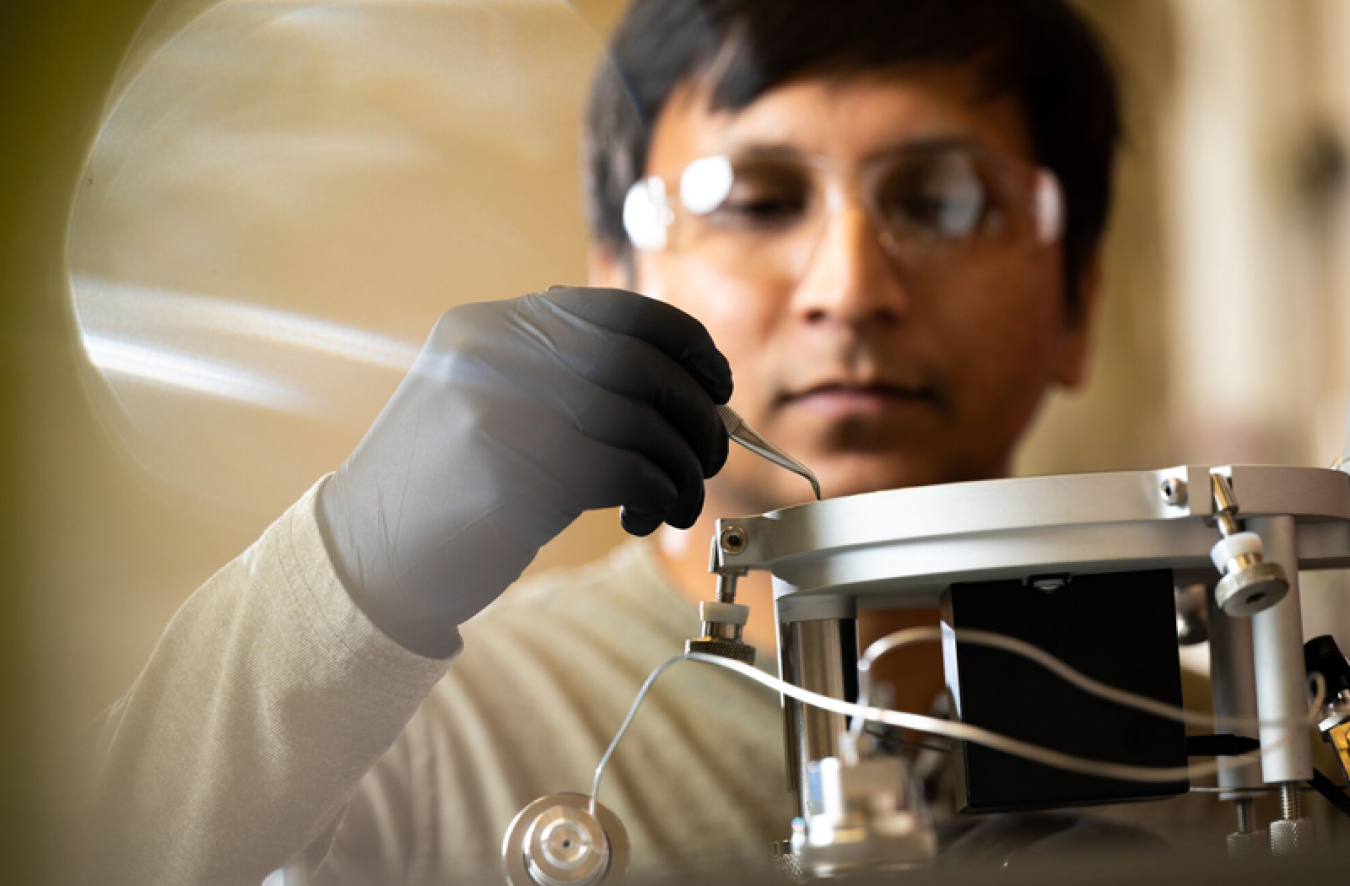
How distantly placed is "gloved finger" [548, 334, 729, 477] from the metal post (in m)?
0.11

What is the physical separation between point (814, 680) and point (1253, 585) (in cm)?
19

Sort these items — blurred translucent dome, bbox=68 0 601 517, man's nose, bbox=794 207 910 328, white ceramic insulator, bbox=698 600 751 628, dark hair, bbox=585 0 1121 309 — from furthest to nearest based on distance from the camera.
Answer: dark hair, bbox=585 0 1121 309 < man's nose, bbox=794 207 910 328 < blurred translucent dome, bbox=68 0 601 517 < white ceramic insulator, bbox=698 600 751 628

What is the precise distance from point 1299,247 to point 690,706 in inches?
53.4

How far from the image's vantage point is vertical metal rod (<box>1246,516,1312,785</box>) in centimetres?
49

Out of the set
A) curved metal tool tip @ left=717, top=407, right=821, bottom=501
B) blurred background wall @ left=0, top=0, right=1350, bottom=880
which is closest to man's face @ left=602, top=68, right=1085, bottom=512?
blurred background wall @ left=0, top=0, right=1350, bottom=880

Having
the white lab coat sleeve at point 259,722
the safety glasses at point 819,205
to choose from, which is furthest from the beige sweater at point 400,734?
Result: the safety glasses at point 819,205

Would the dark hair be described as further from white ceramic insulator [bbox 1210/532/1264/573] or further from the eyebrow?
white ceramic insulator [bbox 1210/532/1264/573]

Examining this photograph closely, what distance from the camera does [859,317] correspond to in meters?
1.08

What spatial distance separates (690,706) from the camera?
43.9 inches

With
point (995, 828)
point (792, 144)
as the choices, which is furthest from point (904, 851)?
point (792, 144)

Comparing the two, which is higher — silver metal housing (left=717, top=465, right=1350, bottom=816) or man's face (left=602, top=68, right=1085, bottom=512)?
man's face (left=602, top=68, right=1085, bottom=512)

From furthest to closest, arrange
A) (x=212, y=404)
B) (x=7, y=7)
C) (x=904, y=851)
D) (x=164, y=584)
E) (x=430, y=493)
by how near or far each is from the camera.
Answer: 1. (x=7, y=7)
2. (x=164, y=584)
3. (x=212, y=404)
4. (x=430, y=493)
5. (x=904, y=851)

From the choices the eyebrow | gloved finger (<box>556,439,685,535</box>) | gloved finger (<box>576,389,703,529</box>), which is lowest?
gloved finger (<box>556,439,685,535</box>)

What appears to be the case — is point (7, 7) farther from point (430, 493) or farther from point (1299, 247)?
point (1299, 247)
